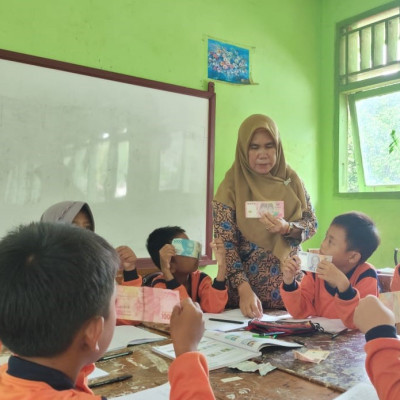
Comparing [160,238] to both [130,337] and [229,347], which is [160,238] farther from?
[229,347]

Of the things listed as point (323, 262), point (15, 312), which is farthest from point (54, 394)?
point (323, 262)

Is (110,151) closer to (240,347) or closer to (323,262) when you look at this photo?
(323,262)

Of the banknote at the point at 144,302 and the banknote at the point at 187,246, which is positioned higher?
the banknote at the point at 187,246

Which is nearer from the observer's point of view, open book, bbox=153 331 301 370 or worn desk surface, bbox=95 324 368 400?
worn desk surface, bbox=95 324 368 400

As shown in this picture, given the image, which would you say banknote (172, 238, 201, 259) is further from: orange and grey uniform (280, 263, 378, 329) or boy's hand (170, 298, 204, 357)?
boy's hand (170, 298, 204, 357)

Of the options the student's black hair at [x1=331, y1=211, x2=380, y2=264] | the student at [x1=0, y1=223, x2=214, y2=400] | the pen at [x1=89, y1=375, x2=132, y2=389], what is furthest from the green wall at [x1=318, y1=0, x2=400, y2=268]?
the student at [x1=0, y1=223, x2=214, y2=400]

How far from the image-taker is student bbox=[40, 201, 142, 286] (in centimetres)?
180

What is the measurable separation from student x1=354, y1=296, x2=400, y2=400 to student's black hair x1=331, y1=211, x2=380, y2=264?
2.93ft

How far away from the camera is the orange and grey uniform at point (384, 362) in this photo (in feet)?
2.81

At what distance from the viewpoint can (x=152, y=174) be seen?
3.07 m

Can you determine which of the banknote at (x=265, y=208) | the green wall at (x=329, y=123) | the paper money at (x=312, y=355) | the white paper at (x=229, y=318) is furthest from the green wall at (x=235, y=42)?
the paper money at (x=312, y=355)

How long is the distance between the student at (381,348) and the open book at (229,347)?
336mm

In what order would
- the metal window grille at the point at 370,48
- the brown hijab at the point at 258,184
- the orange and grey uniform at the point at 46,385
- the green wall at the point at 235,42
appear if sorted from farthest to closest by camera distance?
1. the metal window grille at the point at 370,48
2. the green wall at the point at 235,42
3. the brown hijab at the point at 258,184
4. the orange and grey uniform at the point at 46,385

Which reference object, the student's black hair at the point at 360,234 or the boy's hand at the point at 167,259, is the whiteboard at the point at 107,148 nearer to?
the boy's hand at the point at 167,259
